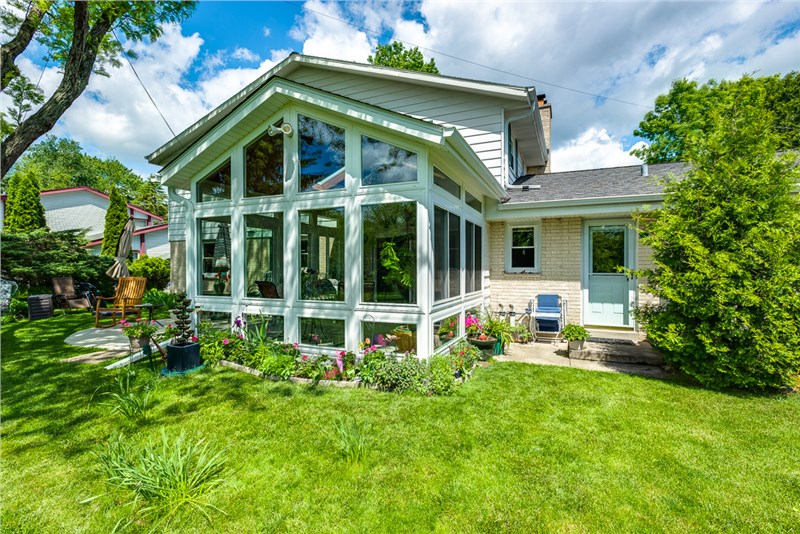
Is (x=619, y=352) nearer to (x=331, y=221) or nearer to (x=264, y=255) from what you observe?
(x=331, y=221)

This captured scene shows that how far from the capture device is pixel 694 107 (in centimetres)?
1753

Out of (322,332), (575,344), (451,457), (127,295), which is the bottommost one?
(451,457)

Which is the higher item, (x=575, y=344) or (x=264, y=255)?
(x=264, y=255)

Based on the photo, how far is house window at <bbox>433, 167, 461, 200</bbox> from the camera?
210 inches

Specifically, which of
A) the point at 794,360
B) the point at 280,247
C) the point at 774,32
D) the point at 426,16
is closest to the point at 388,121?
the point at 280,247

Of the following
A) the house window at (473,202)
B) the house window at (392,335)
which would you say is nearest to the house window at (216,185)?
the house window at (392,335)

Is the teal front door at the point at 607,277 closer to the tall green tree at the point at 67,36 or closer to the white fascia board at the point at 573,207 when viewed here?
the white fascia board at the point at 573,207

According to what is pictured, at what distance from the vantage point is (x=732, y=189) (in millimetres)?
Result: 4793

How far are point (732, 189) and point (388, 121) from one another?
5019 mm

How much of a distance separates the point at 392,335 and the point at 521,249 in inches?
184

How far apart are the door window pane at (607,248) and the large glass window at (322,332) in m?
6.10

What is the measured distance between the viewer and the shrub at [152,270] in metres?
16.0

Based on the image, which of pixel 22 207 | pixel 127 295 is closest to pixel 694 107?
pixel 127 295

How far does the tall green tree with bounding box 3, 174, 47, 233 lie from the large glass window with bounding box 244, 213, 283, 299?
14828 millimetres
